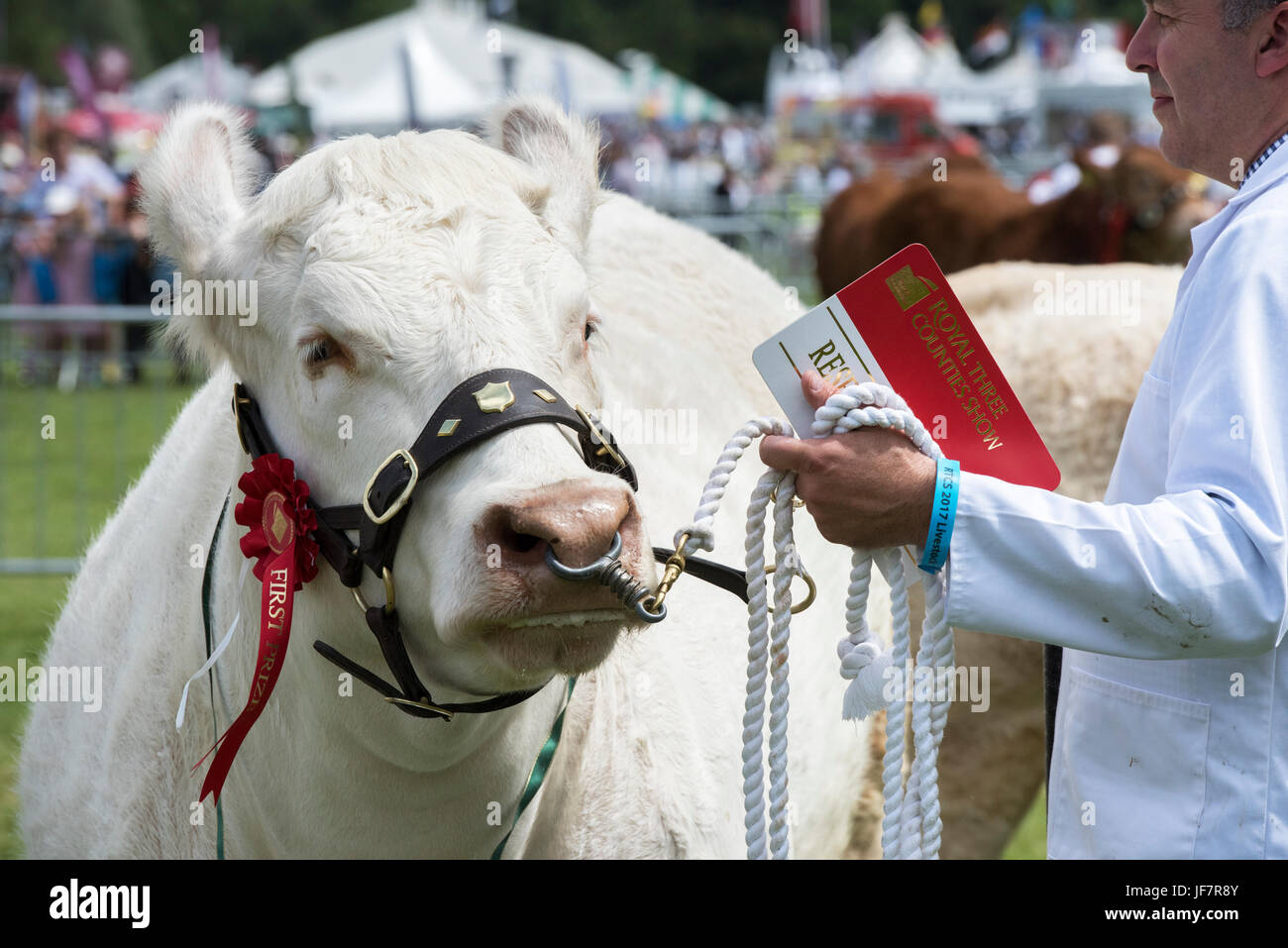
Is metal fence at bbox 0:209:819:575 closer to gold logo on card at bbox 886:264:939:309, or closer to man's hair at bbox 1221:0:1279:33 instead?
gold logo on card at bbox 886:264:939:309

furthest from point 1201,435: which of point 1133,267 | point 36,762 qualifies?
point 1133,267

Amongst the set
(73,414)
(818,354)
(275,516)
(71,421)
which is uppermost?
(73,414)

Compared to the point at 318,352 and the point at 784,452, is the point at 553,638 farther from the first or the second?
the point at 318,352

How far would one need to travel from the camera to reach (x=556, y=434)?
209 cm

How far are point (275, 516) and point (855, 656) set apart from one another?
0.98 m

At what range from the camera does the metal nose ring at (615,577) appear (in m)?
1.91

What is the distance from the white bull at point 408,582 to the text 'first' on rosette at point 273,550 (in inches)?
2.4

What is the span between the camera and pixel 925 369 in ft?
6.97

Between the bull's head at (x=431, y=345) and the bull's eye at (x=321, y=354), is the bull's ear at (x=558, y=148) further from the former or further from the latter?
the bull's eye at (x=321, y=354)

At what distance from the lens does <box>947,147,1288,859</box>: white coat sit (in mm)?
1767

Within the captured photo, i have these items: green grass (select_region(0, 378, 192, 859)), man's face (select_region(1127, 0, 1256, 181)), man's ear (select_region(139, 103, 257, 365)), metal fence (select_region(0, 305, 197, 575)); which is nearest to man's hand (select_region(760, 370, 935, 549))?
man's face (select_region(1127, 0, 1256, 181))

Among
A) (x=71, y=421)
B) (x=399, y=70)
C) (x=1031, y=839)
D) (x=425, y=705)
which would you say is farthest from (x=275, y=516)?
(x=399, y=70)

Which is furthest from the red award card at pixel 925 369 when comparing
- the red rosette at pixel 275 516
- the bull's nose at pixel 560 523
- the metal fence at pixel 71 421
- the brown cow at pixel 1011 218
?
the brown cow at pixel 1011 218
